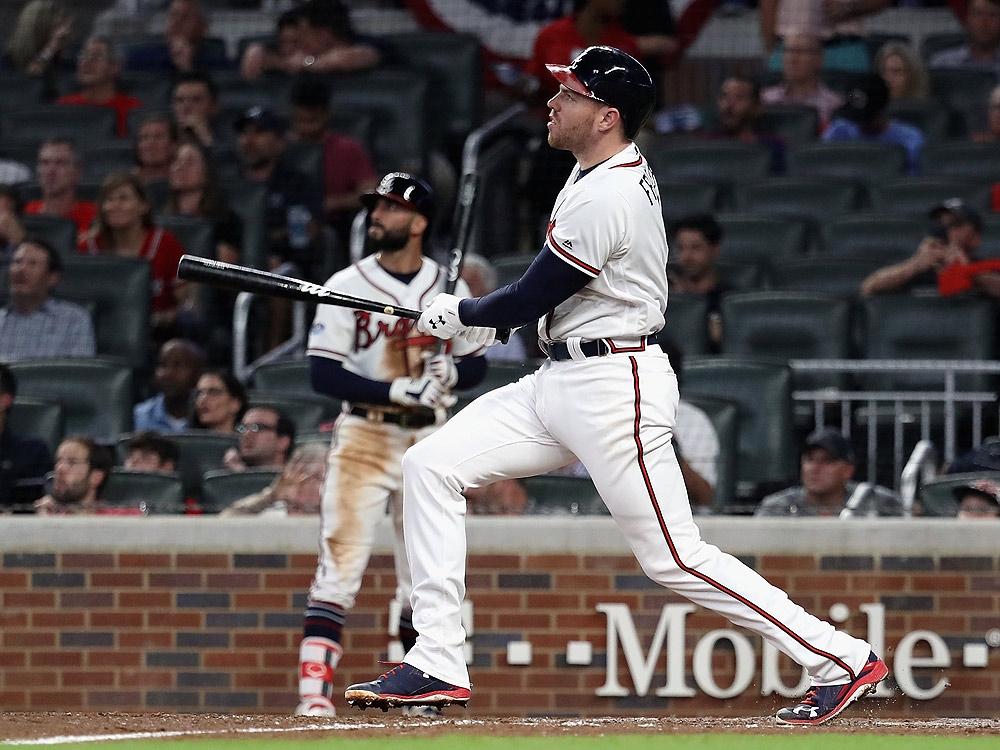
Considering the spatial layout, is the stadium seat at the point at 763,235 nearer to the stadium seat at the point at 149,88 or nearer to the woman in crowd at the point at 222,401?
the woman in crowd at the point at 222,401

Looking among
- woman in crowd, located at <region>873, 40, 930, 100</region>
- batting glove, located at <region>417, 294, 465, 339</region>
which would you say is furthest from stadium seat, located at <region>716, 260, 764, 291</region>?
batting glove, located at <region>417, 294, 465, 339</region>

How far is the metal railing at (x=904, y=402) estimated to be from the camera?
7.27 meters

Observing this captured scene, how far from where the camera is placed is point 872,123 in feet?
31.7

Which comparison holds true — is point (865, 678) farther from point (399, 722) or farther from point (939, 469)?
point (939, 469)

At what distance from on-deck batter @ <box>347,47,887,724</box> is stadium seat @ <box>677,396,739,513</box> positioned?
2.27 meters

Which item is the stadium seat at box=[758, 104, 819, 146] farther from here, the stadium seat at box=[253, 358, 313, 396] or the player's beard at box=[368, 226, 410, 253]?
the player's beard at box=[368, 226, 410, 253]

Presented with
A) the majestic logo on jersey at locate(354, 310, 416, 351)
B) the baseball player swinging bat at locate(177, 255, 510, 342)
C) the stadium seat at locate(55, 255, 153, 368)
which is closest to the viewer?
the baseball player swinging bat at locate(177, 255, 510, 342)

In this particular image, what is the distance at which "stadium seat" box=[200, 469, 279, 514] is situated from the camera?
267 inches

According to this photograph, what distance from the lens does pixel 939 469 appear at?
24.3 feet

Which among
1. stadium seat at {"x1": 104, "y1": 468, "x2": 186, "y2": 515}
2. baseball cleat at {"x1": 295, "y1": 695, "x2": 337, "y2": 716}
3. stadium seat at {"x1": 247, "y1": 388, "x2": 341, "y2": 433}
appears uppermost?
stadium seat at {"x1": 247, "y1": 388, "x2": 341, "y2": 433}

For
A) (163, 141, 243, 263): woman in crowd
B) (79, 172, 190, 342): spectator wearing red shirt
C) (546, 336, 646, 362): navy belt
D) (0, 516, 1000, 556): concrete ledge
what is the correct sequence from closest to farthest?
(546, 336, 646, 362): navy belt → (0, 516, 1000, 556): concrete ledge → (79, 172, 190, 342): spectator wearing red shirt → (163, 141, 243, 263): woman in crowd

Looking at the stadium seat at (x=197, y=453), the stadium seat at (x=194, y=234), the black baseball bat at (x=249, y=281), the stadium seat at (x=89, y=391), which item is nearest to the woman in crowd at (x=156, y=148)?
the stadium seat at (x=194, y=234)

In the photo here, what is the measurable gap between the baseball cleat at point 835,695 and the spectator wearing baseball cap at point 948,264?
3526 millimetres

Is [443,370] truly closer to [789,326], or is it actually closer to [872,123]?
[789,326]
